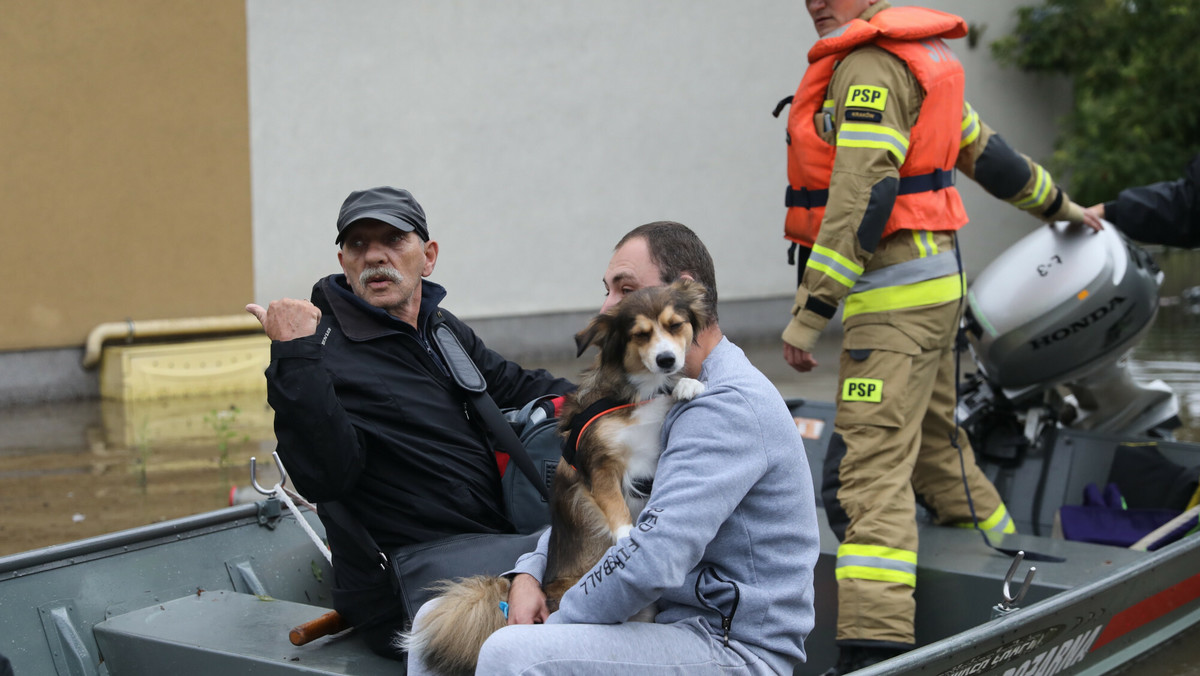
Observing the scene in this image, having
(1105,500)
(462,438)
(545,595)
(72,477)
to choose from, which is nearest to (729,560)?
(545,595)

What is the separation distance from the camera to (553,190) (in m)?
13.0

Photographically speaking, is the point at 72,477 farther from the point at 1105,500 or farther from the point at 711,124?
the point at 711,124

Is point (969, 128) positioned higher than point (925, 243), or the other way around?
Answer: point (969, 128)

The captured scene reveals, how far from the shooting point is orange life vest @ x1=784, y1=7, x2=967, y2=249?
3770 millimetres

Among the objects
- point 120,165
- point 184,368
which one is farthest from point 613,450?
point 120,165

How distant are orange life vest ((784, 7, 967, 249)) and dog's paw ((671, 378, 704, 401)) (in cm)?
188

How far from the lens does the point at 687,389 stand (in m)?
2.22

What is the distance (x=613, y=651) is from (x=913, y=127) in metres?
2.45

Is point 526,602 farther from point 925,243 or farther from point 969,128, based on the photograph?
point 969,128

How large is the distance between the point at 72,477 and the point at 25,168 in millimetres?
3584

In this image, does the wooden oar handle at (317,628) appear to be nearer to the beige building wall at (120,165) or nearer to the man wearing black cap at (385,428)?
the man wearing black cap at (385,428)

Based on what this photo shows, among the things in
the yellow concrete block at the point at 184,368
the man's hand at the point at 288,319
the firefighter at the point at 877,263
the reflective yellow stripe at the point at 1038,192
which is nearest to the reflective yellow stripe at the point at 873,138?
the firefighter at the point at 877,263

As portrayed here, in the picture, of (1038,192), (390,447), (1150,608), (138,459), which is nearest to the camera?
(390,447)

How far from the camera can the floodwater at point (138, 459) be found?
6.19 metres
